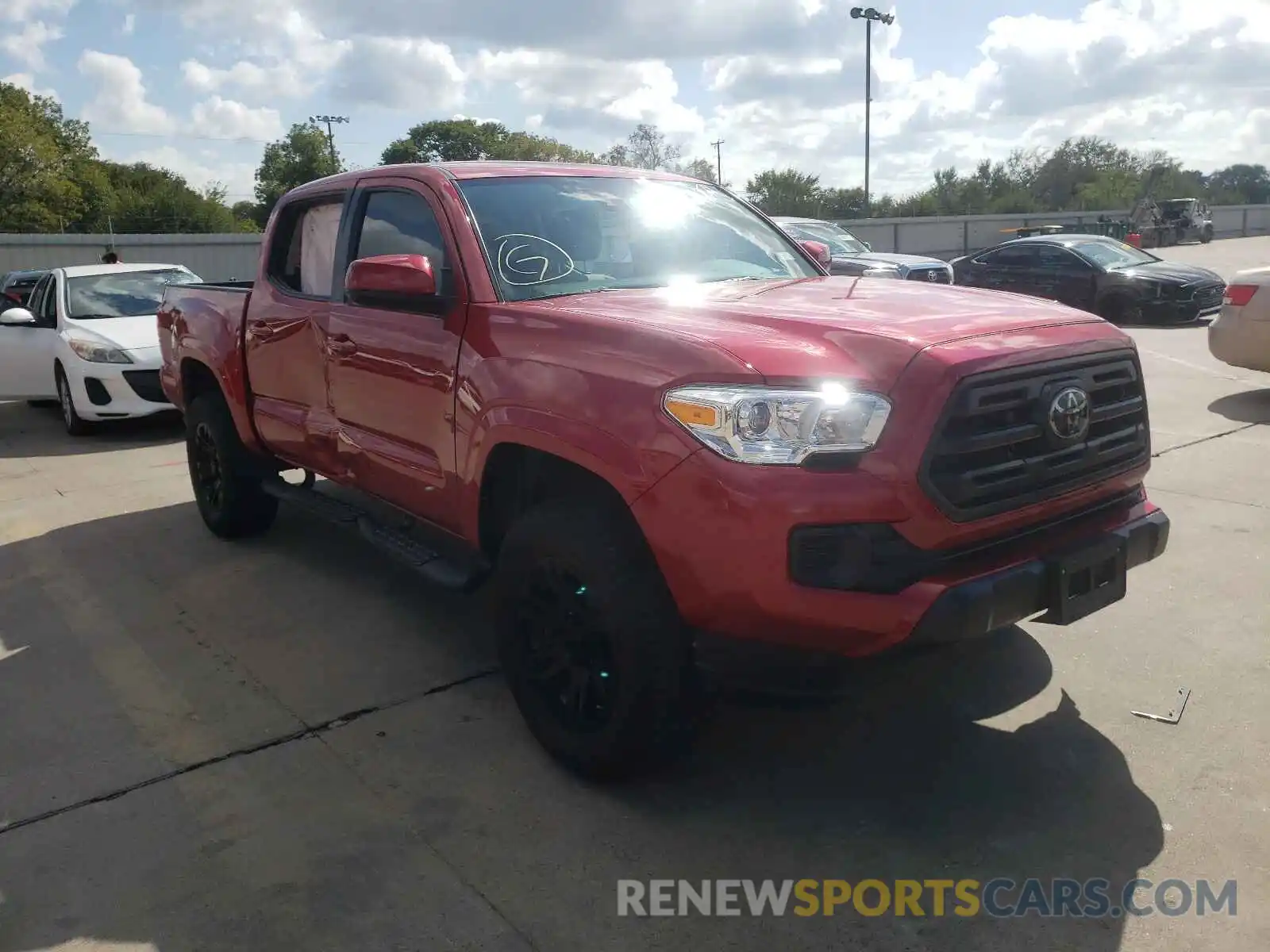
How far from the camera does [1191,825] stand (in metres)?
2.95

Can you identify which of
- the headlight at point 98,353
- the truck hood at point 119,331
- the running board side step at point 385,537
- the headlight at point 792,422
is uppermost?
the headlight at point 792,422

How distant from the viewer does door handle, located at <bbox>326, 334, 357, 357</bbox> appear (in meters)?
4.34

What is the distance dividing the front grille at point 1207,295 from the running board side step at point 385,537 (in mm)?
13903

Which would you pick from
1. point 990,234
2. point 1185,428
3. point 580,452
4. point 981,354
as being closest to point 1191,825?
point 981,354

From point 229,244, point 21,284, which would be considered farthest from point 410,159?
point 21,284

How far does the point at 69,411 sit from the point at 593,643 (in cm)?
848

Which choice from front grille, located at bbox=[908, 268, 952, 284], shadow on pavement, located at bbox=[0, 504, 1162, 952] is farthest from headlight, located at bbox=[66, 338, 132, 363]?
front grille, located at bbox=[908, 268, 952, 284]

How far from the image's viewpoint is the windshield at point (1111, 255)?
52.0ft

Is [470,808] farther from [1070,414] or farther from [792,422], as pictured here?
[1070,414]

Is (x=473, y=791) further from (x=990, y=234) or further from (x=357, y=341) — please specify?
(x=990, y=234)

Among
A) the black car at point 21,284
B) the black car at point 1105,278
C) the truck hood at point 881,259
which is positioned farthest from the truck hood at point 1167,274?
the black car at point 21,284

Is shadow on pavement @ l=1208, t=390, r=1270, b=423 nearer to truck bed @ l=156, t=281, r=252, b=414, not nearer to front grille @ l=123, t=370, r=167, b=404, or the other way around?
truck bed @ l=156, t=281, r=252, b=414

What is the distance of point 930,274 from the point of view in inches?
600

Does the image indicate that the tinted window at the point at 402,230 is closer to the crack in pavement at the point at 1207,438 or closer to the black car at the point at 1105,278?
the crack in pavement at the point at 1207,438
